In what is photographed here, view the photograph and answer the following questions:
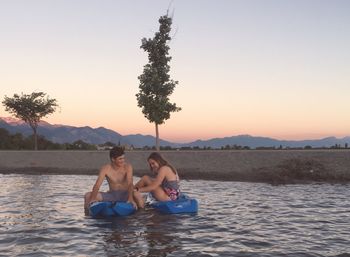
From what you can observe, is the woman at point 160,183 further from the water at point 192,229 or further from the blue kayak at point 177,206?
the water at point 192,229

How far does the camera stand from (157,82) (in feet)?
134

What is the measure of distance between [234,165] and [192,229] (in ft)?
63.6

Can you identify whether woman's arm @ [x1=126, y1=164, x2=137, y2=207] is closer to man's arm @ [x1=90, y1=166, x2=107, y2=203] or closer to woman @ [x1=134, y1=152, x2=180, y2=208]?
woman @ [x1=134, y1=152, x2=180, y2=208]

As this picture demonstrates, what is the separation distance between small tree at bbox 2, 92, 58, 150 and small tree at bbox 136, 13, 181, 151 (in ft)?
83.5

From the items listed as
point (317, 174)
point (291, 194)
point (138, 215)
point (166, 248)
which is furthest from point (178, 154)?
point (166, 248)

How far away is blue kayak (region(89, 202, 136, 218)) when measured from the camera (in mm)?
13188

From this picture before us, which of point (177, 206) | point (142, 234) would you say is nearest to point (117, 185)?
point (177, 206)

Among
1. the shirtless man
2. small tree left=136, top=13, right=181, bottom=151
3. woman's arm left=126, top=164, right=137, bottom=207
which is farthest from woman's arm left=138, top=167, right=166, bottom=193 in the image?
small tree left=136, top=13, right=181, bottom=151

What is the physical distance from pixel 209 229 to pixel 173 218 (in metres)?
1.86

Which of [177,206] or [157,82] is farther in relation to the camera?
[157,82]

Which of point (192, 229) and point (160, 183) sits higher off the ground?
point (160, 183)

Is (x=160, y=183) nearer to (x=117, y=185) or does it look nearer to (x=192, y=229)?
(x=117, y=185)

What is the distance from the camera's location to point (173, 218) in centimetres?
1327

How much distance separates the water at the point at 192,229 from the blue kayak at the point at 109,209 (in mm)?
254
